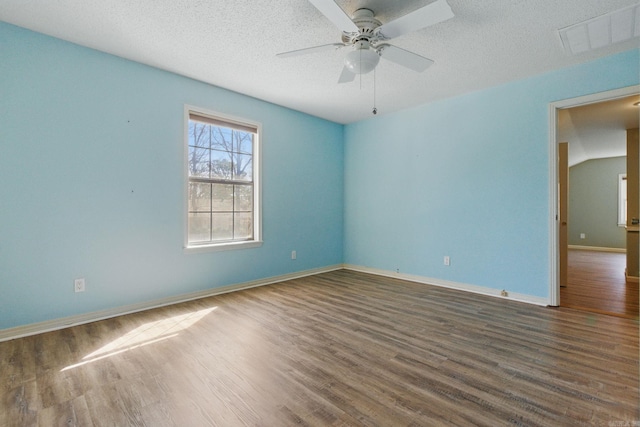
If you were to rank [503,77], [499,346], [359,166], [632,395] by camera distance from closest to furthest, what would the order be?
[632,395] < [499,346] < [503,77] < [359,166]

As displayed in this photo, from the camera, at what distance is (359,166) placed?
201 inches

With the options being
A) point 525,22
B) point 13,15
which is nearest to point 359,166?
point 525,22

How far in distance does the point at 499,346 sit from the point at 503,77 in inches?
115

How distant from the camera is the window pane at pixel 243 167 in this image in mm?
3936

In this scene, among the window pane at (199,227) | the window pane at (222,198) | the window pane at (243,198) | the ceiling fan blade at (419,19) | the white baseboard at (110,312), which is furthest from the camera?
the window pane at (243,198)

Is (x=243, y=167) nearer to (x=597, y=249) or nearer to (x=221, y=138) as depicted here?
(x=221, y=138)

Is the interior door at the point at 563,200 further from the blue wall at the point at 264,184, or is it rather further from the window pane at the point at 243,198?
the window pane at the point at 243,198

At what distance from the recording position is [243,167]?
13.2 ft

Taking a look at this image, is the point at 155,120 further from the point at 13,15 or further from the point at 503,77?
the point at 503,77

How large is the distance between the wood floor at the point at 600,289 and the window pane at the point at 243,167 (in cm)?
409

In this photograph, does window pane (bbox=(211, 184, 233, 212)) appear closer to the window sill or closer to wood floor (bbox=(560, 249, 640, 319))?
the window sill

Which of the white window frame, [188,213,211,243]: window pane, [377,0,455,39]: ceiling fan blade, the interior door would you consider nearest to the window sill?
the white window frame

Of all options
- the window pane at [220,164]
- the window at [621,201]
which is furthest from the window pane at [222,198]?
the window at [621,201]

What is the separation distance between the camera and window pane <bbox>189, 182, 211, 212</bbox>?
11.5ft
